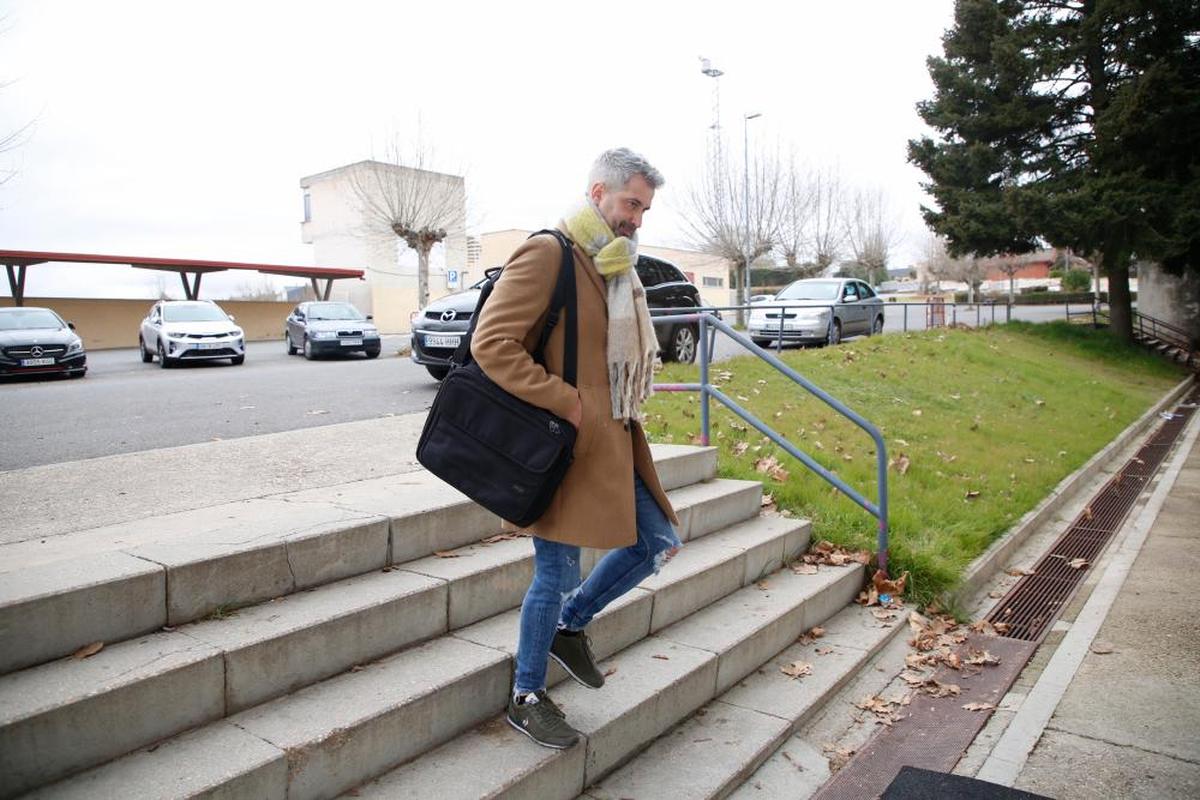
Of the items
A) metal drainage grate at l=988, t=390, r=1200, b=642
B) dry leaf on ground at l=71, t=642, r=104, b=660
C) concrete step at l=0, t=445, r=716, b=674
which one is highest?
concrete step at l=0, t=445, r=716, b=674

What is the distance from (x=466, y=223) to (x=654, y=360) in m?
34.4

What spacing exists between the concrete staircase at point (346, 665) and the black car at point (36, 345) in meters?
13.3

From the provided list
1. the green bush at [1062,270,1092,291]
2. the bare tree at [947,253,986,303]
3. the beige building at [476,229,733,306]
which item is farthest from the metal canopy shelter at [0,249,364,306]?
the green bush at [1062,270,1092,291]

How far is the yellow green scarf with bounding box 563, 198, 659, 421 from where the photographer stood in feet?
8.56

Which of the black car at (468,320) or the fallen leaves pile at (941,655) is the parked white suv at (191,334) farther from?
the fallen leaves pile at (941,655)

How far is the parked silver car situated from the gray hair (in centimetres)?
1265

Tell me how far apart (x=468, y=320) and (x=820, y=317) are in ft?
30.4

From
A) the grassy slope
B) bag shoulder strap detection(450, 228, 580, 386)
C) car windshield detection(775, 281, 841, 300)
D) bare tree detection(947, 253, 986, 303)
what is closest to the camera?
bag shoulder strap detection(450, 228, 580, 386)

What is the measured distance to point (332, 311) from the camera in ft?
67.8

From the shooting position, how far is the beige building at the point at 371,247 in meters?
38.5

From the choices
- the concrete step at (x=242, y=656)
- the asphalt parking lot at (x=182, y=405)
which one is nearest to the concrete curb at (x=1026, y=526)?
the concrete step at (x=242, y=656)

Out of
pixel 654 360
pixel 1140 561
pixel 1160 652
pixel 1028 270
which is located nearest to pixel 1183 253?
pixel 1140 561

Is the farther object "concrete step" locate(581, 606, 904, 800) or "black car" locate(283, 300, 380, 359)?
"black car" locate(283, 300, 380, 359)

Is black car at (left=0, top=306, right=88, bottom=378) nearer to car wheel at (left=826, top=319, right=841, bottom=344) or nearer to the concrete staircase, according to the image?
the concrete staircase
